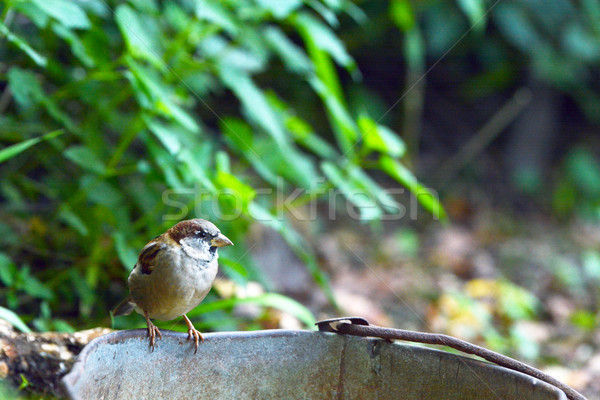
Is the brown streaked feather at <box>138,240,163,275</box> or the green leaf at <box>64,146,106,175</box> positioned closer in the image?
the brown streaked feather at <box>138,240,163,275</box>

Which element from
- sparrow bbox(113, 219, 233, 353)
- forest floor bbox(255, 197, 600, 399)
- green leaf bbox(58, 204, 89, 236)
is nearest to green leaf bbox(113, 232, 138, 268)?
green leaf bbox(58, 204, 89, 236)

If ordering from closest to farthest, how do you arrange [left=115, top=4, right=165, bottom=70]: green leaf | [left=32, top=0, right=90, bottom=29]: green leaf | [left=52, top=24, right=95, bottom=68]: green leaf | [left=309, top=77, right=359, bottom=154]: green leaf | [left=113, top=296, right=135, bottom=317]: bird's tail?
[left=113, top=296, right=135, bottom=317]: bird's tail < [left=32, top=0, right=90, bottom=29]: green leaf < [left=115, top=4, right=165, bottom=70]: green leaf < [left=52, top=24, right=95, bottom=68]: green leaf < [left=309, top=77, right=359, bottom=154]: green leaf

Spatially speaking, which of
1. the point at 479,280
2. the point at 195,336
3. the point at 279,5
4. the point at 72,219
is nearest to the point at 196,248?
the point at 195,336

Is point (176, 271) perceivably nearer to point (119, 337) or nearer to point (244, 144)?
point (119, 337)

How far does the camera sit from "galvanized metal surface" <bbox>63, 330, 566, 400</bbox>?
154 centimetres

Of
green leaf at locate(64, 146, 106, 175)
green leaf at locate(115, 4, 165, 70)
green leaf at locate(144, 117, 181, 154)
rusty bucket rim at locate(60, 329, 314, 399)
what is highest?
green leaf at locate(115, 4, 165, 70)

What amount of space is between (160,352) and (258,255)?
8.41 feet

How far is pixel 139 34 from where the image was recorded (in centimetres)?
270

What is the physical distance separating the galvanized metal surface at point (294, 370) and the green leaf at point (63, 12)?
1.29 m

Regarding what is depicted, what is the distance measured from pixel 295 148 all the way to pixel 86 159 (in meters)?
2.56

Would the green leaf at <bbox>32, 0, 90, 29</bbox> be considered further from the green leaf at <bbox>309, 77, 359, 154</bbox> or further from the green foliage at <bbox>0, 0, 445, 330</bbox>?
the green leaf at <bbox>309, 77, 359, 154</bbox>

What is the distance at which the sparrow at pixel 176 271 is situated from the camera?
180cm

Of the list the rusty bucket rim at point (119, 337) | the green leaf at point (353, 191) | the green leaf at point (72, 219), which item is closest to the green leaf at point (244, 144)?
the green leaf at point (353, 191)

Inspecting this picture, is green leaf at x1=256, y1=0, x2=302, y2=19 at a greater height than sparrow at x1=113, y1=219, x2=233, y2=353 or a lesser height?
greater
